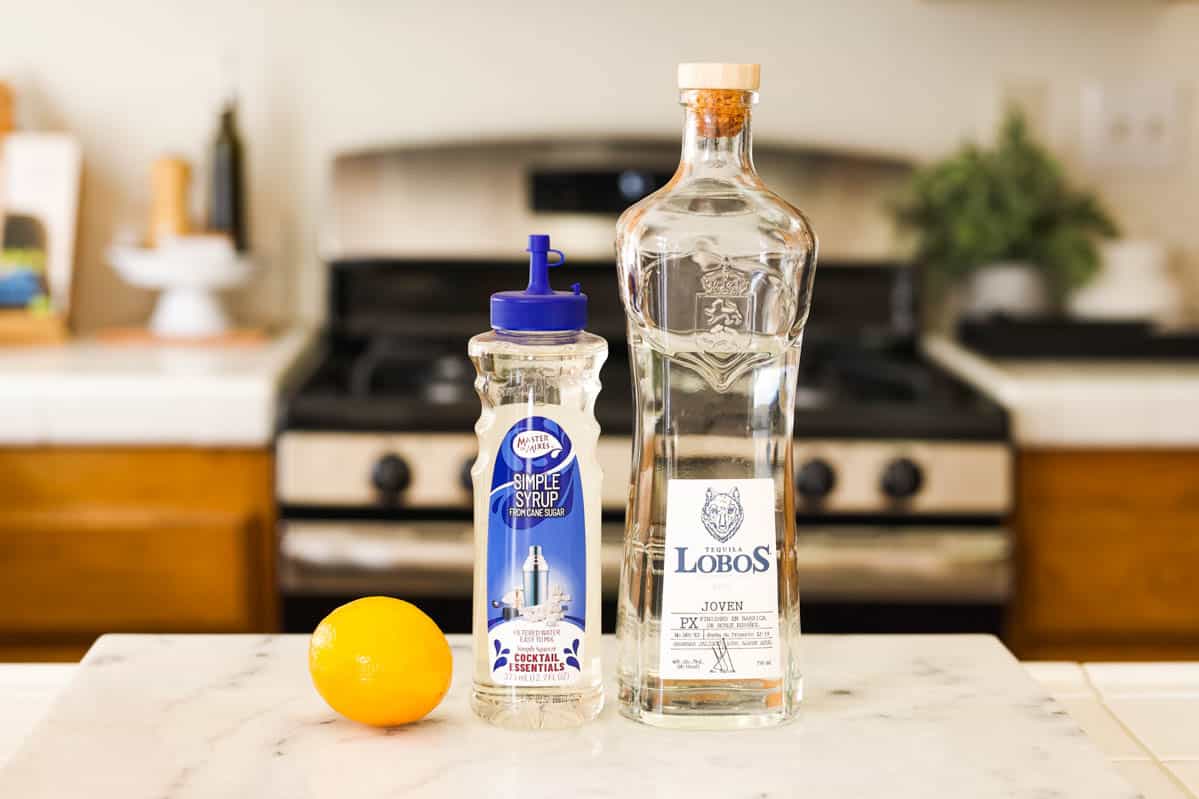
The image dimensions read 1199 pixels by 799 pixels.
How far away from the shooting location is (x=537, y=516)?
2.60 ft

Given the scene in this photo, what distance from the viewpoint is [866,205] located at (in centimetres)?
239

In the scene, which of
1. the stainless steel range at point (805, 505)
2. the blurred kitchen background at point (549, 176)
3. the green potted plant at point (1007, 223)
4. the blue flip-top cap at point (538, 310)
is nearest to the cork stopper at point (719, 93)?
the blue flip-top cap at point (538, 310)

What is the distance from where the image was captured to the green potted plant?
7.59ft

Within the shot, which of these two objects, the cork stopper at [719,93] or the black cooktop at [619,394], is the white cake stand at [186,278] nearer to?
the black cooktop at [619,394]

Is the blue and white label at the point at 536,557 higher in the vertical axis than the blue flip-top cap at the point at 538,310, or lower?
lower

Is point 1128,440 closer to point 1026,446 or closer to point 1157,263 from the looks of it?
point 1026,446

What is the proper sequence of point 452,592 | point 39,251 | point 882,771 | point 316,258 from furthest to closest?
point 316,258 < point 39,251 < point 452,592 < point 882,771

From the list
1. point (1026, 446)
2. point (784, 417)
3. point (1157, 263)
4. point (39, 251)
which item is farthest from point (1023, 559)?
point (39, 251)

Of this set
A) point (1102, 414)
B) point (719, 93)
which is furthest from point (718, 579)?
point (1102, 414)

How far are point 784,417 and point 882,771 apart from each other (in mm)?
198

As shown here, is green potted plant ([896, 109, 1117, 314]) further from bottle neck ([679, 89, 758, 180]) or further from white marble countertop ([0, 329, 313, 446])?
bottle neck ([679, 89, 758, 180])

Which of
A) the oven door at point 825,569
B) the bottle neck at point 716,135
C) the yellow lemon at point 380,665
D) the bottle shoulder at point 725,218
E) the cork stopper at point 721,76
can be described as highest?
the cork stopper at point 721,76

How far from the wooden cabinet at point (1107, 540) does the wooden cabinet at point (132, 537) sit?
1.00 metres

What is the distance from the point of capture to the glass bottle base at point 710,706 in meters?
0.81
